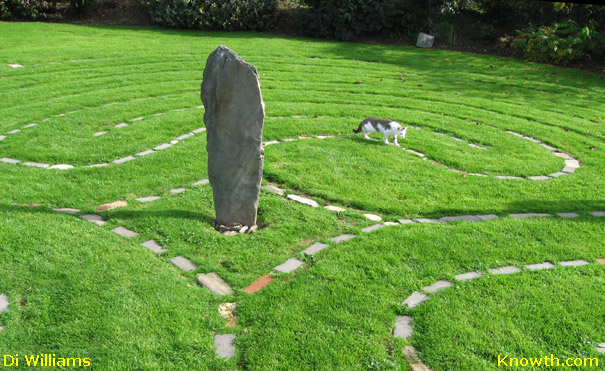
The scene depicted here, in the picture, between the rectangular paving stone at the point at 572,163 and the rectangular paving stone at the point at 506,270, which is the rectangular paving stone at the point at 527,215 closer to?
the rectangular paving stone at the point at 506,270

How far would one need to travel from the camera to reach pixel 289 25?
2048 centimetres

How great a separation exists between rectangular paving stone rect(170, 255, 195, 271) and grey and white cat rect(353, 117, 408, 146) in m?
4.62

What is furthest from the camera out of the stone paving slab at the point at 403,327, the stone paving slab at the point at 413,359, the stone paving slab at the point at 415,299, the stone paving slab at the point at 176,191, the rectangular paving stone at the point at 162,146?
the rectangular paving stone at the point at 162,146

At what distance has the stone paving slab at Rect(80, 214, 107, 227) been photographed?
525cm

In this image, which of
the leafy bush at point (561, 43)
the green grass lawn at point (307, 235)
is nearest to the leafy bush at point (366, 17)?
the leafy bush at point (561, 43)

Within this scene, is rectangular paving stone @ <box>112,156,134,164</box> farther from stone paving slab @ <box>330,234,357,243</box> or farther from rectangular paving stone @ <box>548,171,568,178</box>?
rectangular paving stone @ <box>548,171,568,178</box>

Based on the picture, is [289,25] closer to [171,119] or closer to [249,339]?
[171,119]

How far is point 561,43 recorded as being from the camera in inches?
620

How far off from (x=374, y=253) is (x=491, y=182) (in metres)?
3.05

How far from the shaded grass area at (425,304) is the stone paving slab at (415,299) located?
6cm

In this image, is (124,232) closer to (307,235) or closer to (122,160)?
(307,235)

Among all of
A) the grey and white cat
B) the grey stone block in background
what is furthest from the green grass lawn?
the grey stone block in background

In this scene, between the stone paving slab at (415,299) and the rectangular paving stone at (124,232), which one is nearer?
the stone paving slab at (415,299)

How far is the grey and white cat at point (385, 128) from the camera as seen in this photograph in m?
7.88
